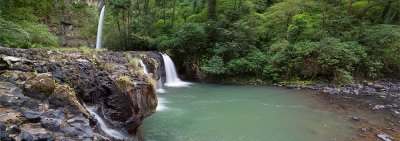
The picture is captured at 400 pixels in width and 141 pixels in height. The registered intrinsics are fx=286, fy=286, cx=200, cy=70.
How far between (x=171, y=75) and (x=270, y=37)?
8625 millimetres

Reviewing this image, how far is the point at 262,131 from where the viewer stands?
9.96m

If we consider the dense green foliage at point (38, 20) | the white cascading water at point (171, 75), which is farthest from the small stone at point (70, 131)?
the white cascading water at point (171, 75)

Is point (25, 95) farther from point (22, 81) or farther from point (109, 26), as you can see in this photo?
point (109, 26)

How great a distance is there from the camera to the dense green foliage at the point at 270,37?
18781 mm

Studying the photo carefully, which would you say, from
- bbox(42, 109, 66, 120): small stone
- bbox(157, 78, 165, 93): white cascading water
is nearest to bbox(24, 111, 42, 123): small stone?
bbox(42, 109, 66, 120): small stone

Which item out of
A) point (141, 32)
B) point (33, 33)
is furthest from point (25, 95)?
point (141, 32)

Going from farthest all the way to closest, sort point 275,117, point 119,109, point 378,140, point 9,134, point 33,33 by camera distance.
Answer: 1. point 33,33
2. point 275,117
3. point 378,140
4. point 119,109
5. point 9,134

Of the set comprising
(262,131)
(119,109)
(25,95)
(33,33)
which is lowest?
(262,131)

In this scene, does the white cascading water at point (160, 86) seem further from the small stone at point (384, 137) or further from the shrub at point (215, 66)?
the small stone at point (384, 137)

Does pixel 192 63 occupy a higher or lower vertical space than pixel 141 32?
lower

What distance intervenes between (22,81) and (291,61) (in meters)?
16.8

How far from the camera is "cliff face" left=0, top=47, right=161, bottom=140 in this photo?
4745 millimetres

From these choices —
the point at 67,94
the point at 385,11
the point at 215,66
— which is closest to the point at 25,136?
the point at 67,94

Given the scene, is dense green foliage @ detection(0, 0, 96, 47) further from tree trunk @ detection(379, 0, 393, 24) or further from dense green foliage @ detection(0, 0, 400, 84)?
tree trunk @ detection(379, 0, 393, 24)
